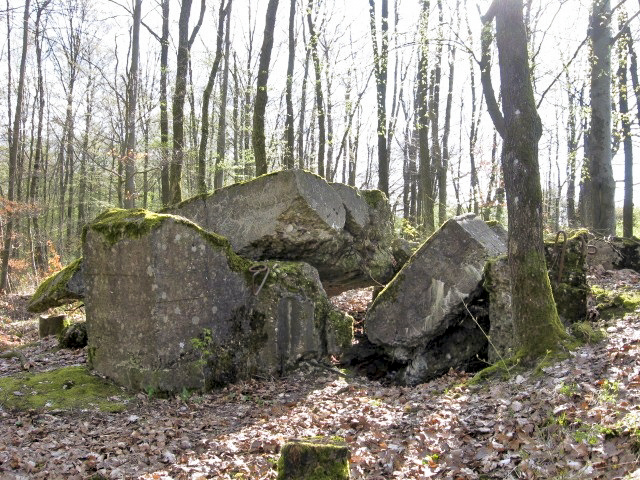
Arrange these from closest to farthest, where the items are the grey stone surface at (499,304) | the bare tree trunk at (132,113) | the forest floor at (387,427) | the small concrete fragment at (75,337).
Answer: the forest floor at (387,427)
the grey stone surface at (499,304)
the small concrete fragment at (75,337)
the bare tree trunk at (132,113)

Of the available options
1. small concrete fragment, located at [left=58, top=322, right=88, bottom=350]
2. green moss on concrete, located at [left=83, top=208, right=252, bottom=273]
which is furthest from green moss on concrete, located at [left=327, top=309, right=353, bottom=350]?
small concrete fragment, located at [left=58, top=322, right=88, bottom=350]

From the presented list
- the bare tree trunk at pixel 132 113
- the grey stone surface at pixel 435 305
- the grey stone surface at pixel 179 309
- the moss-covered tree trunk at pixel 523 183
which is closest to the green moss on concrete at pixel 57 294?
the grey stone surface at pixel 179 309

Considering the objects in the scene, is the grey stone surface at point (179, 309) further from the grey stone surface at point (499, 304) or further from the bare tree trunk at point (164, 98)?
the bare tree trunk at point (164, 98)

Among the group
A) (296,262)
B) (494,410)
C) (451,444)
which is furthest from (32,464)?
(296,262)

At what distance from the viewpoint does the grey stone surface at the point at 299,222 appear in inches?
305

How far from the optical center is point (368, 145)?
34250 millimetres

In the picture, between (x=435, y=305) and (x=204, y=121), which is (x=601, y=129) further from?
(x=204, y=121)

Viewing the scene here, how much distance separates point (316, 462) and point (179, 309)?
3703mm

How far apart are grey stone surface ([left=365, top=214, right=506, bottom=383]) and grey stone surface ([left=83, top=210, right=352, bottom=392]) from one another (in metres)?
1.18

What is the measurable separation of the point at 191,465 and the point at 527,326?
3524mm

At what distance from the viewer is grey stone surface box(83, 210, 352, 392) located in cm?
629

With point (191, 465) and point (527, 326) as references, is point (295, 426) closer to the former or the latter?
point (191, 465)

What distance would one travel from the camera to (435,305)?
7.18 meters

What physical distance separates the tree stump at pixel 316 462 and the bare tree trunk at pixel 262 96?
30.5ft
